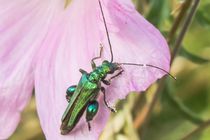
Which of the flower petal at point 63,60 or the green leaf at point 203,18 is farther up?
the flower petal at point 63,60

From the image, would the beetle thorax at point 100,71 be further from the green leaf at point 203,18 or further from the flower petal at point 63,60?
the green leaf at point 203,18

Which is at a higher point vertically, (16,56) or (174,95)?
(16,56)

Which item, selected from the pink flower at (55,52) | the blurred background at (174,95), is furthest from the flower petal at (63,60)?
the blurred background at (174,95)

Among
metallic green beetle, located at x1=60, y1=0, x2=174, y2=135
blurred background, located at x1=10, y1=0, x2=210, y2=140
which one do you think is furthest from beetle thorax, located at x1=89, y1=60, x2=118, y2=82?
blurred background, located at x1=10, y1=0, x2=210, y2=140

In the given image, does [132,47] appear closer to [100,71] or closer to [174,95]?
[100,71]

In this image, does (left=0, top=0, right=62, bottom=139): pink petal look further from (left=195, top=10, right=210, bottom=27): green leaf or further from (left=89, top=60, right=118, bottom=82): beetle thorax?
(left=195, top=10, right=210, bottom=27): green leaf

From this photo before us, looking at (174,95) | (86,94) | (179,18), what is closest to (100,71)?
(86,94)
